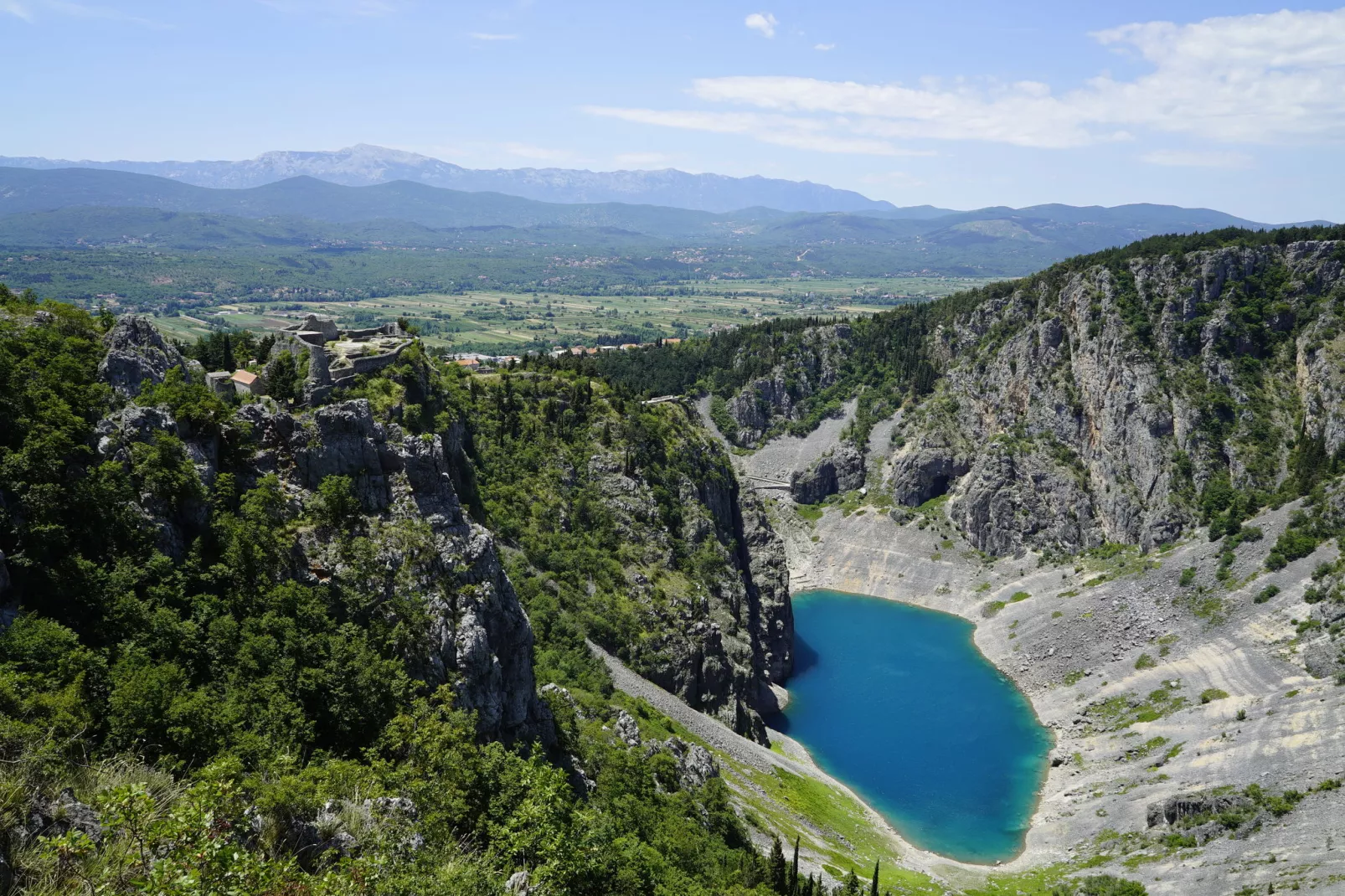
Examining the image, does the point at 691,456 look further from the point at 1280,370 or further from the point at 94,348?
the point at 1280,370

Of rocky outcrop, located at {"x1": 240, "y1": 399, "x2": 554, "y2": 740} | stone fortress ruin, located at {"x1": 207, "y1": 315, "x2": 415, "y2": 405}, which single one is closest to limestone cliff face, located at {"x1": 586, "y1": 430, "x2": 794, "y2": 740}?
rocky outcrop, located at {"x1": 240, "y1": 399, "x2": 554, "y2": 740}

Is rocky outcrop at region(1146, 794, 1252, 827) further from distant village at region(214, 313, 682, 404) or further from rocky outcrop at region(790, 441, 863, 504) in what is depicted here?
rocky outcrop at region(790, 441, 863, 504)

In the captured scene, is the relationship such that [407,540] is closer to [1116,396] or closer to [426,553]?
[426,553]

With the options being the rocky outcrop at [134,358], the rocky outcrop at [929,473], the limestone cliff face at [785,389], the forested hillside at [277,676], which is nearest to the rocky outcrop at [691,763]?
the forested hillside at [277,676]

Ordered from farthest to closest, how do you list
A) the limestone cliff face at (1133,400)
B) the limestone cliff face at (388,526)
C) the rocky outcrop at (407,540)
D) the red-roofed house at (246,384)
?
1. the limestone cliff face at (1133,400)
2. the red-roofed house at (246,384)
3. the rocky outcrop at (407,540)
4. the limestone cliff face at (388,526)

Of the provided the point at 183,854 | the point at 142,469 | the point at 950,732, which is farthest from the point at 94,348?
the point at 950,732

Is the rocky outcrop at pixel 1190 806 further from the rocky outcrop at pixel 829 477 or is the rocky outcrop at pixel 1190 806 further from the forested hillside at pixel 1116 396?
the rocky outcrop at pixel 829 477

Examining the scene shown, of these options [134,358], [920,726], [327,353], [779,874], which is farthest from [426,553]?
[920,726]
